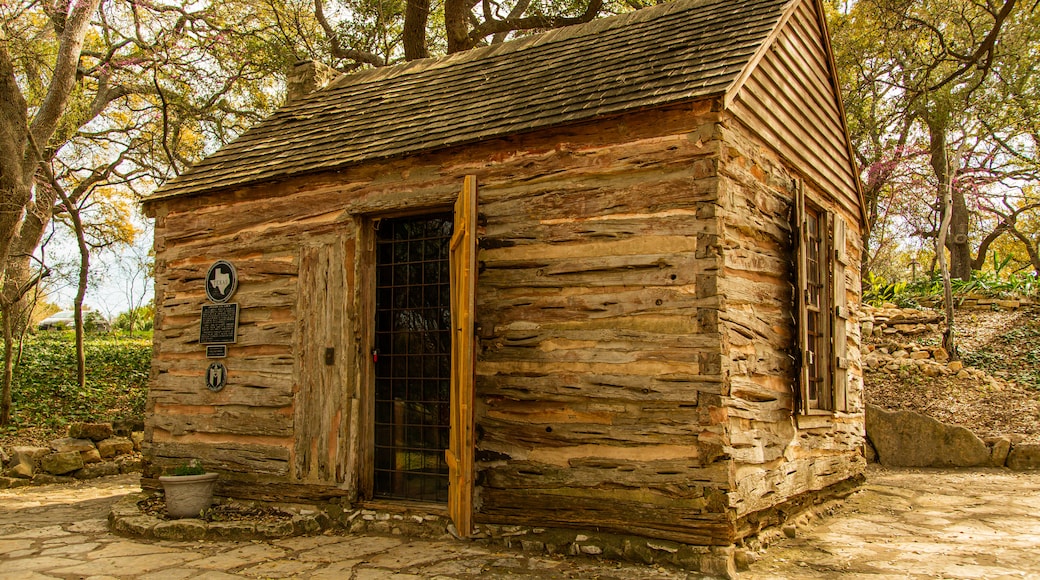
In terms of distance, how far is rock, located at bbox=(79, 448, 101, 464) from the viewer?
10.2 metres

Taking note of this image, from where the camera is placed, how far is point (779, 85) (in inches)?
262

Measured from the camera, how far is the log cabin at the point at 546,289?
5312 mm

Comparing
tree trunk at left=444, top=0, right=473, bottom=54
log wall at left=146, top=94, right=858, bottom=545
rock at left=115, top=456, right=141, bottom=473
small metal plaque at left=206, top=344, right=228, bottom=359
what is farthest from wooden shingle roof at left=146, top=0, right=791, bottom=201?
tree trunk at left=444, top=0, right=473, bottom=54

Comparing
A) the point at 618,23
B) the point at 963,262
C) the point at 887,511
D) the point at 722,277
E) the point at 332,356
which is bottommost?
the point at 887,511

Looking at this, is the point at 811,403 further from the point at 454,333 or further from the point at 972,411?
the point at 972,411

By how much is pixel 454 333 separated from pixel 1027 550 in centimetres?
458

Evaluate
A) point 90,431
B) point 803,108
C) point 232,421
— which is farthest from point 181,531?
point 803,108

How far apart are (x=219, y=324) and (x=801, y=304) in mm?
5635

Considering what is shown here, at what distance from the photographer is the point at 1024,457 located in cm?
954

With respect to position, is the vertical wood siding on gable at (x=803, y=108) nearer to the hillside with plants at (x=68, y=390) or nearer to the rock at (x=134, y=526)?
the rock at (x=134, y=526)

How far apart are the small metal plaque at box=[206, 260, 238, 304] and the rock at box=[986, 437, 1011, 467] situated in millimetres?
9680

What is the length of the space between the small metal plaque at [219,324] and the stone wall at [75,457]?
4028mm

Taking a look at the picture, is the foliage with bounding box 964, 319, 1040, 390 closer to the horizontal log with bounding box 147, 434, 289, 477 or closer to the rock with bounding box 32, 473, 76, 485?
the horizontal log with bounding box 147, 434, 289, 477

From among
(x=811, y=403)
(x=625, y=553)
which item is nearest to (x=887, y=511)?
(x=811, y=403)
